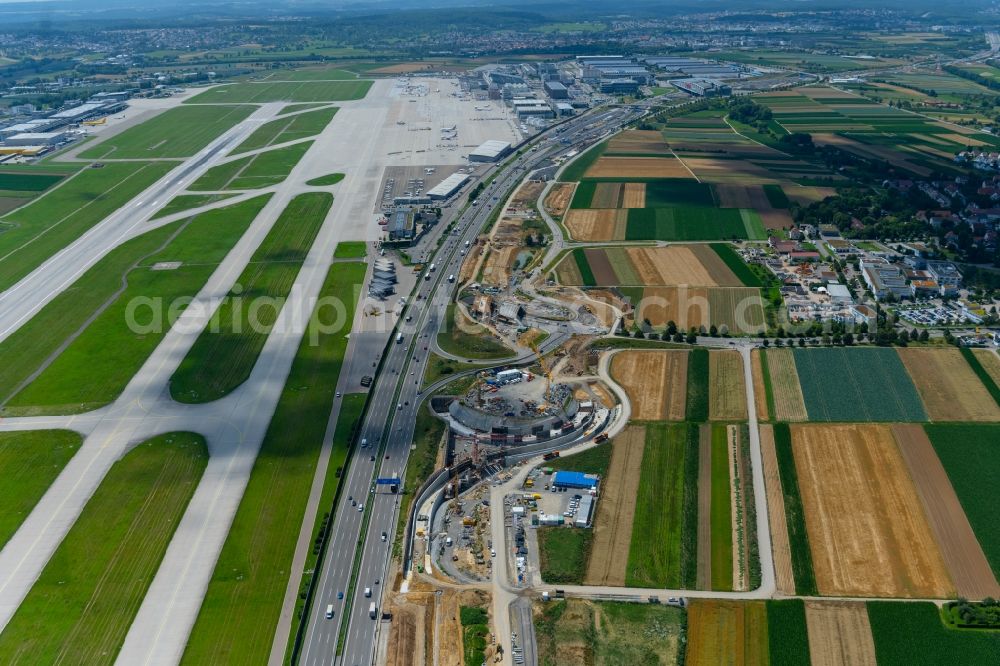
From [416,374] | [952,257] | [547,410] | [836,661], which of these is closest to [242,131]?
[416,374]

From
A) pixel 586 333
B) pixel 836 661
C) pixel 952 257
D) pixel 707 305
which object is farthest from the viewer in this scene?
pixel 952 257

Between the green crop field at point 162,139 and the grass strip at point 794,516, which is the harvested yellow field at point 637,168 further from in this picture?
the green crop field at point 162,139

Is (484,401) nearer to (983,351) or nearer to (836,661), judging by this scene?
(836,661)

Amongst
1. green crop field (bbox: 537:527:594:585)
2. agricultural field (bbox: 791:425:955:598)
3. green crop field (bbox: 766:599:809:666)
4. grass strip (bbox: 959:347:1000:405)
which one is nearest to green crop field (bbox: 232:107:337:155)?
green crop field (bbox: 537:527:594:585)

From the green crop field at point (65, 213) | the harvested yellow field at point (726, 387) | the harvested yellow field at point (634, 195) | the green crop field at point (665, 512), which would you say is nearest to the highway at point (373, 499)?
the green crop field at point (665, 512)

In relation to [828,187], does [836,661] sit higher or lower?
lower

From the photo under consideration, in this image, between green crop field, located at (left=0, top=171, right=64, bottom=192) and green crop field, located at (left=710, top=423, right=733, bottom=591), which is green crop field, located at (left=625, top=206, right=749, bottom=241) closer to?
green crop field, located at (left=710, top=423, right=733, bottom=591)
